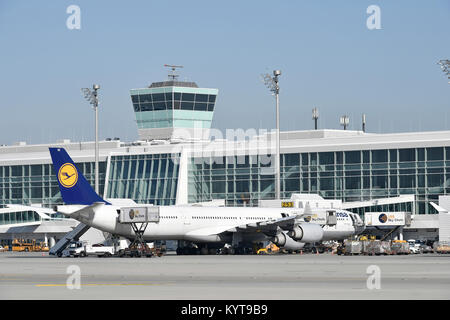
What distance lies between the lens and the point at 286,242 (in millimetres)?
77625

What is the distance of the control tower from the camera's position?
5335 inches

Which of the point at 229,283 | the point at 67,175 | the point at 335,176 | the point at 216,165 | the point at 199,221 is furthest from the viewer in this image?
the point at 216,165

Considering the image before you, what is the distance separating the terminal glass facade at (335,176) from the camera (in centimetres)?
10575

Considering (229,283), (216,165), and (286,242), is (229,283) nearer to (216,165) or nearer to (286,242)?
(286,242)

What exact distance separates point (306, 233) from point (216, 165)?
43466 mm

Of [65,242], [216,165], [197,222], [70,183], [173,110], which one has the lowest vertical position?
[65,242]

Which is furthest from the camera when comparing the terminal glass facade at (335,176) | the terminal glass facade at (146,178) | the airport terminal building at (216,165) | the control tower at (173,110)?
the control tower at (173,110)

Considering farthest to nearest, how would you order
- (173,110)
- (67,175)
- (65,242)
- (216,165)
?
1. (173,110)
2. (216,165)
3. (65,242)
4. (67,175)

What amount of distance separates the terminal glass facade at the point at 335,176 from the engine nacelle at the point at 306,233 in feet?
101

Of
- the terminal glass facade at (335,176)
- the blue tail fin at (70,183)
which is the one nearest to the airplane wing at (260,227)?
the blue tail fin at (70,183)

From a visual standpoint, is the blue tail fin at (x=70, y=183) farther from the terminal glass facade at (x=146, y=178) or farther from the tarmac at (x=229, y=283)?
the terminal glass facade at (x=146, y=178)

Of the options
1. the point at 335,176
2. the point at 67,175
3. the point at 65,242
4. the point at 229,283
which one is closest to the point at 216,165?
the point at 335,176
